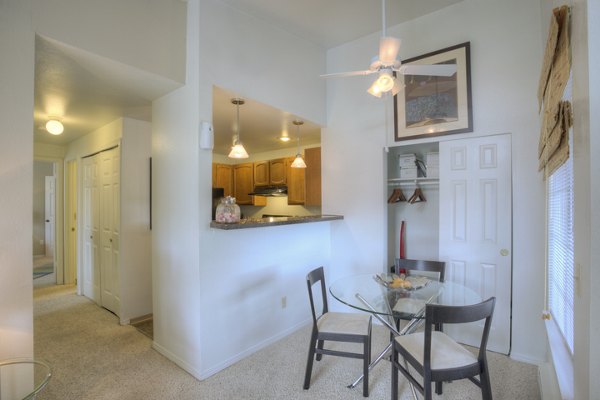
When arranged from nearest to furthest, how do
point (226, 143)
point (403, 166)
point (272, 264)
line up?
point (272, 264) < point (403, 166) < point (226, 143)

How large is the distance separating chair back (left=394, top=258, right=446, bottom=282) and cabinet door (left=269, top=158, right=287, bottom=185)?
2.73 meters

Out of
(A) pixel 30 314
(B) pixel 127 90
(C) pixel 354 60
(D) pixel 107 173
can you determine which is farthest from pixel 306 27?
(A) pixel 30 314

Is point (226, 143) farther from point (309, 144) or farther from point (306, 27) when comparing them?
point (306, 27)

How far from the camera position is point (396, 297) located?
2201 mm

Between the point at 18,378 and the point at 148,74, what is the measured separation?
6.90 ft

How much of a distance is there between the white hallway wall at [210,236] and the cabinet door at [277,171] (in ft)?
6.19

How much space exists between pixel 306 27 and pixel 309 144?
2160mm

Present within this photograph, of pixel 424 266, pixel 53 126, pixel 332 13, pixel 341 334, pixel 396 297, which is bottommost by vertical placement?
pixel 341 334

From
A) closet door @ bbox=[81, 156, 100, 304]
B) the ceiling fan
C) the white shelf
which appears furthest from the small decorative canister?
closet door @ bbox=[81, 156, 100, 304]

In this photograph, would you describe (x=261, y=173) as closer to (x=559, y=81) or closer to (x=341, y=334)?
(x=341, y=334)

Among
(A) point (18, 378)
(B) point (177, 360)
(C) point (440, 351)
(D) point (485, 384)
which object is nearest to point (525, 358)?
(D) point (485, 384)

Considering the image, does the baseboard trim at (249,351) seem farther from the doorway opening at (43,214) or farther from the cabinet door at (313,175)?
the doorway opening at (43,214)

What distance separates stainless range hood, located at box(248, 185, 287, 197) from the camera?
501 centimetres

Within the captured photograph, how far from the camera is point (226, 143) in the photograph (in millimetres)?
5035
